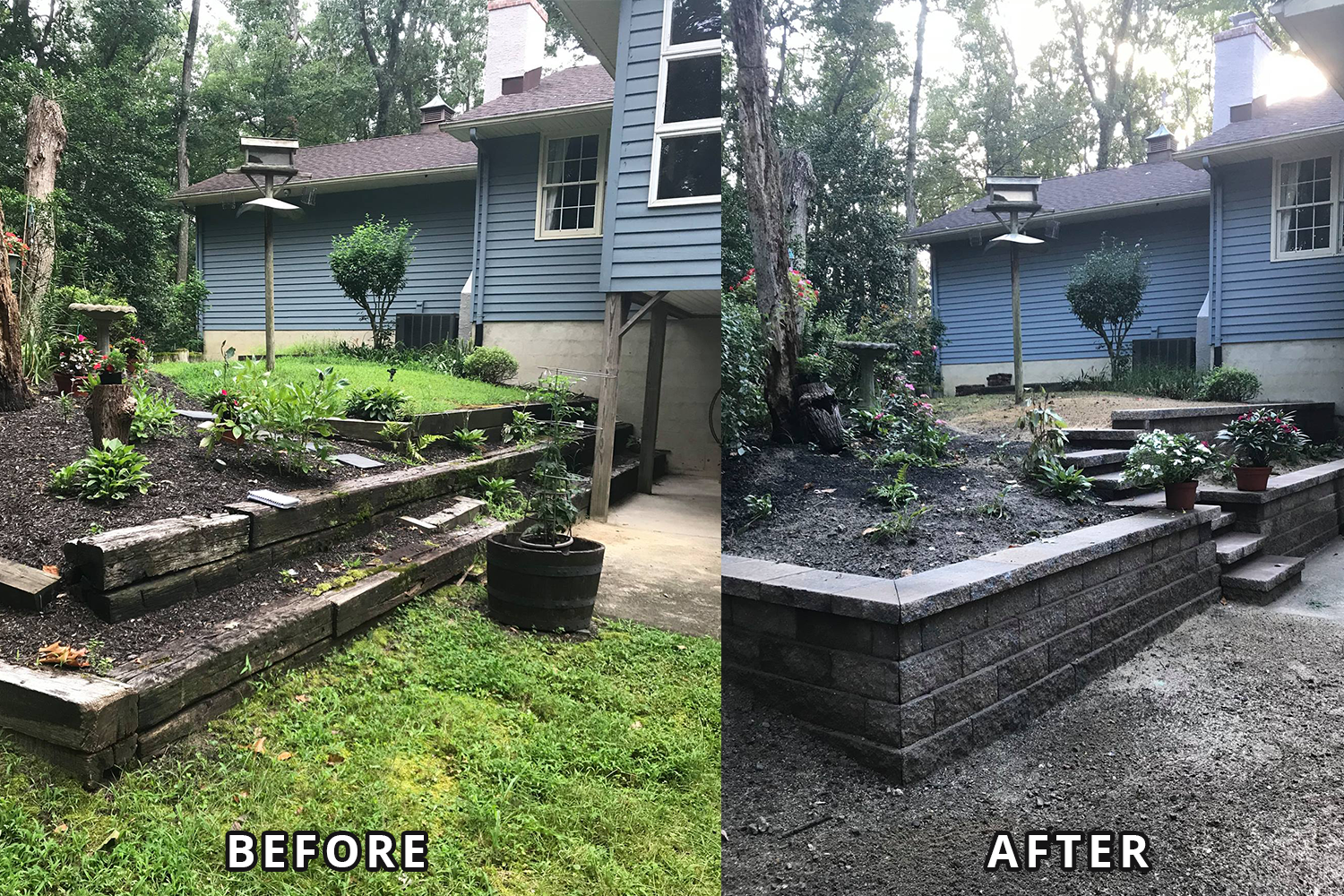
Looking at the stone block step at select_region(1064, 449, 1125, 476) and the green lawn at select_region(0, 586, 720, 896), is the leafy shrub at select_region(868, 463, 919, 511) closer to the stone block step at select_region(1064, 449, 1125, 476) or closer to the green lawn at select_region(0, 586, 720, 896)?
the stone block step at select_region(1064, 449, 1125, 476)

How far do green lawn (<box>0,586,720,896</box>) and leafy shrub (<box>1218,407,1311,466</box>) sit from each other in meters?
1.47

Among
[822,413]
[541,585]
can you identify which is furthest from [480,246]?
[822,413]

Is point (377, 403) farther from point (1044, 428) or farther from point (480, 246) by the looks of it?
point (1044, 428)

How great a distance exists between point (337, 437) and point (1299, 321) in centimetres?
280

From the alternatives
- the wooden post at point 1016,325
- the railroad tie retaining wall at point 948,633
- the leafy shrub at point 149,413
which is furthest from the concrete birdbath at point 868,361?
the leafy shrub at point 149,413

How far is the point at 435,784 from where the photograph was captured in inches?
83.7

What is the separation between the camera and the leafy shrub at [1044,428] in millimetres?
1973

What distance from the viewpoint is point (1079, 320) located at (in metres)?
1.93

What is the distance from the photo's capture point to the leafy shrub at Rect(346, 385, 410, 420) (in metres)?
2.70

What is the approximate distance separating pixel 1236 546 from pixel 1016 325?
75cm

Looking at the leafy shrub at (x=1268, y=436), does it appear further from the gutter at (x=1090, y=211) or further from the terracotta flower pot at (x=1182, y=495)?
the gutter at (x=1090, y=211)

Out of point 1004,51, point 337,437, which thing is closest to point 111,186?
point 337,437

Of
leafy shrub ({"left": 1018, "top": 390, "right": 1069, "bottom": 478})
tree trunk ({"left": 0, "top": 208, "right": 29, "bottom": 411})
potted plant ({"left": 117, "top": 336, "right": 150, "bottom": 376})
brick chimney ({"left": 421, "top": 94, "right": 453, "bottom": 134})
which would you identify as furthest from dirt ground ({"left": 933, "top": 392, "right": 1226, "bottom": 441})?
tree trunk ({"left": 0, "top": 208, "right": 29, "bottom": 411})

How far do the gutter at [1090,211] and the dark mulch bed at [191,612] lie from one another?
199cm
